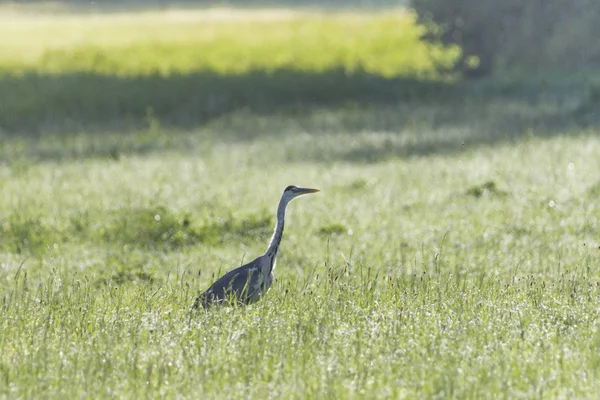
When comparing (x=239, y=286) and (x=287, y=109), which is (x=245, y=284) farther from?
(x=287, y=109)

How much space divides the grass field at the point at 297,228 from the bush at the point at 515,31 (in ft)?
7.92

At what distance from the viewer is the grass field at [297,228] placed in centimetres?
853

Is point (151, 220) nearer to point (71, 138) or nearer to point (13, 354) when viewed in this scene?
point (13, 354)

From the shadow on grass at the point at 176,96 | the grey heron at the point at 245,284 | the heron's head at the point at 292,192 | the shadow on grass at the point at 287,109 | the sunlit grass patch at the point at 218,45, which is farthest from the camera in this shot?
the sunlit grass patch at the point at 218,45

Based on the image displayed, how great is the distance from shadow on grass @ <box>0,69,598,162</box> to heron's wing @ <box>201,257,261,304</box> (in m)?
16.4

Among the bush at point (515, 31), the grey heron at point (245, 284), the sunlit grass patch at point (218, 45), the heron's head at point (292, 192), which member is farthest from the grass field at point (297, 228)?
the bush at point (515, 31)

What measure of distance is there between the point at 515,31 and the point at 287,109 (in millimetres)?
12332

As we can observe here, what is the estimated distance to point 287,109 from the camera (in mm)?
39906

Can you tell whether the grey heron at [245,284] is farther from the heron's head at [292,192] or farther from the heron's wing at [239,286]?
the heron's head at [292,192]

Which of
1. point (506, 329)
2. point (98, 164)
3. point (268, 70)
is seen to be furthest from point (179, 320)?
point (268, 70)

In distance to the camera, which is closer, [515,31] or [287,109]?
[287,109]

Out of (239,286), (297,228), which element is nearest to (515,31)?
(297,228)

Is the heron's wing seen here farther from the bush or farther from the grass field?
the bush

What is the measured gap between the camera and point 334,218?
18.8 metres
